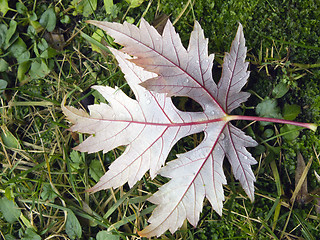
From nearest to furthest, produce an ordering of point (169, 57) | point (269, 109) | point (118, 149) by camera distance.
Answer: point (169, 57) → point (269, 109) → point (118, 149)

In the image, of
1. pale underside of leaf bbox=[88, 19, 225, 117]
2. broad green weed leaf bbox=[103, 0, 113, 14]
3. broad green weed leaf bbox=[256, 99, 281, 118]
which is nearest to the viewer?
pale underside of leaf bbox=[88, 19, 225, 117]

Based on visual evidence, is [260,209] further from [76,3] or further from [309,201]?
[76,3]

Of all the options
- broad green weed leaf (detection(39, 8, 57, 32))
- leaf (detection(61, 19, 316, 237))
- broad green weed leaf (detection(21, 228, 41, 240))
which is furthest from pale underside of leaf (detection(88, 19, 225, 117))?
broad green weed leaf (detection(21, 228, 41, 240))

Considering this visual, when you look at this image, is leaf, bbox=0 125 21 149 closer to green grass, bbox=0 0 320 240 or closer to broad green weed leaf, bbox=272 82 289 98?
green grass, bbox=0 0 320 240

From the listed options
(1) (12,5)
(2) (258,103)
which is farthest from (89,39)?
(2) (258,103)

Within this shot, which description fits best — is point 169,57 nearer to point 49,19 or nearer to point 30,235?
point 49,19

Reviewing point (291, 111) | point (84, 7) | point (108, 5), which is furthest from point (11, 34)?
point (291, 111)

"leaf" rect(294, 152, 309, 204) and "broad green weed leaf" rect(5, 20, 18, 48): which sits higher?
"broad green weed leaf" rect(5, 20, 18, 48)

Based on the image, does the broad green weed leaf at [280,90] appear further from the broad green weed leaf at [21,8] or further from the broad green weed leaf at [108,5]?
the broad green weed leaf at [21,8]
